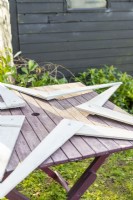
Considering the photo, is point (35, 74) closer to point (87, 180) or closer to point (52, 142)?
point (87, 180)

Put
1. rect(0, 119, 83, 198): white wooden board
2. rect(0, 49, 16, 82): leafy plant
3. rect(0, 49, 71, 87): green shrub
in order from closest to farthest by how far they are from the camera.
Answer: rect(0, 119, 83, 198): white wooden board < rect(0, 49, 16, 82): leafy plant < rect(0, 49, 71, 87): green shrub

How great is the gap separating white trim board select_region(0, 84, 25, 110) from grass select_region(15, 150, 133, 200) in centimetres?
95

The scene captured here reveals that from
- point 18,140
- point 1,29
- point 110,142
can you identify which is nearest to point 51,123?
point 18,140

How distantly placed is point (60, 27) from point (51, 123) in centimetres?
285

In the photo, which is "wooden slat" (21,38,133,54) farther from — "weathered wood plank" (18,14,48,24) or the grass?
the grass

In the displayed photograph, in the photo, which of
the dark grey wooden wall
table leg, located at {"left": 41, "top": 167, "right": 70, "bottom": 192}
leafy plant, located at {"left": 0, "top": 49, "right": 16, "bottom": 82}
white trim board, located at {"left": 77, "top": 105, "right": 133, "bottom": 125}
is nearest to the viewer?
white trim board, located at {"left": 77, "top": 105, "right": 133, "bottom": 125}

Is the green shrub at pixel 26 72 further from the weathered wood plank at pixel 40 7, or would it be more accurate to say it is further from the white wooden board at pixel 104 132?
the white wooden board at pixel 104 132

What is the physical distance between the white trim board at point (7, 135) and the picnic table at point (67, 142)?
0.03 meters

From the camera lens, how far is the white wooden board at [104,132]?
4.74 feet

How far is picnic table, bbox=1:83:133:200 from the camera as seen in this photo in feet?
4.21

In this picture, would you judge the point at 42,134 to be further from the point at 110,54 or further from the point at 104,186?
the point at 110,54

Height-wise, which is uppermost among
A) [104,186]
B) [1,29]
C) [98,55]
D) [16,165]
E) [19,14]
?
[19,14]

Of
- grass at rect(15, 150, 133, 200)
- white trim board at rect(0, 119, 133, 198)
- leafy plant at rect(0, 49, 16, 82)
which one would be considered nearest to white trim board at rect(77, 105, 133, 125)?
white trim board at rect(0, 119, 133, 198)

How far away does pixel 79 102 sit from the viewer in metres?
1.99
